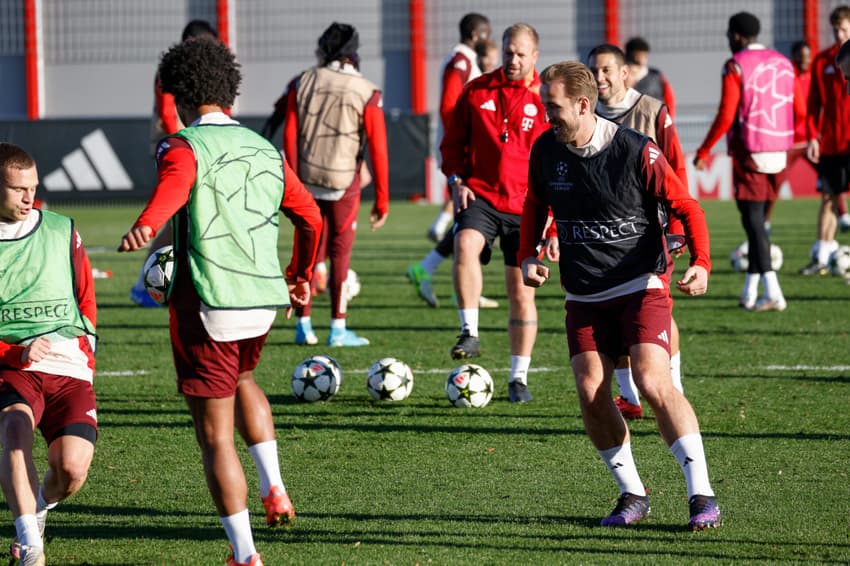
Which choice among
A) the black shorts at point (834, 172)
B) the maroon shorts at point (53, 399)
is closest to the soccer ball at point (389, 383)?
the maroon shorts at point (53, 399)

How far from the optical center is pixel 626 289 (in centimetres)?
473

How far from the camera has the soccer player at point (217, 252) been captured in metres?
3.98

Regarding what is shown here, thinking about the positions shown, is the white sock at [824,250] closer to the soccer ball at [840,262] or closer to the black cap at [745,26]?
the soccer ball at [840,262]

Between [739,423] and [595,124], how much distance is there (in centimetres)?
234

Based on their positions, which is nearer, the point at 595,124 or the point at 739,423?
the point at 595,124

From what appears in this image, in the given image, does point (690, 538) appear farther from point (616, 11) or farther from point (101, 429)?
point (616, 11)

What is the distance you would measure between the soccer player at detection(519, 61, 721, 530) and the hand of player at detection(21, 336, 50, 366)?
1805mm

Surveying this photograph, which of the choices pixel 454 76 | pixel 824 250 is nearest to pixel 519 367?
pixel 454 76

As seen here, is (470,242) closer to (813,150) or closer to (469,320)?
(469,320)

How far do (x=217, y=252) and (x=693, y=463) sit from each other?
6.22 ft

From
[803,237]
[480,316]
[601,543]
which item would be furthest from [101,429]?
[803,237]

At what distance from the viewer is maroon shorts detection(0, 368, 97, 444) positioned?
4.25m

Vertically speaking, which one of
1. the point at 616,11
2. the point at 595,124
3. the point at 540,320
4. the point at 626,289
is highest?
the point at 616,11

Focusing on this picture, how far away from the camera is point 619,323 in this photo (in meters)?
4.76
